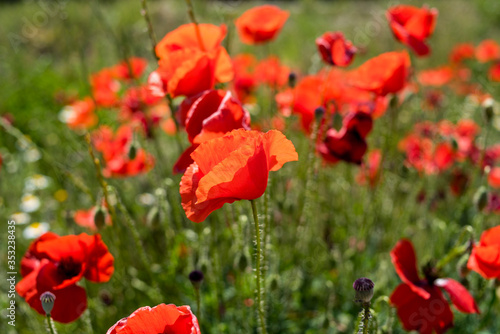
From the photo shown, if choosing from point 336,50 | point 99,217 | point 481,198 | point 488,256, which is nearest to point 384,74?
point 336,50

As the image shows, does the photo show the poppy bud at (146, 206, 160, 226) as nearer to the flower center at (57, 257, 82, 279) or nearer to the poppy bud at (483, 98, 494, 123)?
the flower center at (57, 257, 82, 279)

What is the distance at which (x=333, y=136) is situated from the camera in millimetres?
1625

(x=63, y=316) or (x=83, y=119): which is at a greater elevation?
(x=63, y=316)

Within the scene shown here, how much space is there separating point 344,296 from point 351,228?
0.37m

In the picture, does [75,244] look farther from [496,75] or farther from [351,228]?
[496,75]

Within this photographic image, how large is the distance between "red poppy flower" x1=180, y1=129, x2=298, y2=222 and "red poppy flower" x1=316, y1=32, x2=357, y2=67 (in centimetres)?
74

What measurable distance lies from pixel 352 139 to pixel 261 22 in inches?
31.3

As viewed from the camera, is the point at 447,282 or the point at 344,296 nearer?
the point at 447,282

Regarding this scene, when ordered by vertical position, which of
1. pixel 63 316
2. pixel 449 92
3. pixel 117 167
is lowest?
pixel 449 92

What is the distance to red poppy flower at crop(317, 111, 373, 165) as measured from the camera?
1.58m

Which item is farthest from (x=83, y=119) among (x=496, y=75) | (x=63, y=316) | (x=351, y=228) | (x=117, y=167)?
(x=496, y=75)

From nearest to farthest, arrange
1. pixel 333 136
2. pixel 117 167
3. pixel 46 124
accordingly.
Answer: pixel 333 136
pixel 117 167
pixel 46 124

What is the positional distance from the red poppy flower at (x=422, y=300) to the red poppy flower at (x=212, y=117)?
62 cm

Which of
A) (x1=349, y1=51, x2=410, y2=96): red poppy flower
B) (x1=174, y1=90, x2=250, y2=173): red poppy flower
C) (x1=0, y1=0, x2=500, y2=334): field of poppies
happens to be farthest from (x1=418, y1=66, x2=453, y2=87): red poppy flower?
(x1=174, y1=90, x2=250, y2=173): red poppy flower
